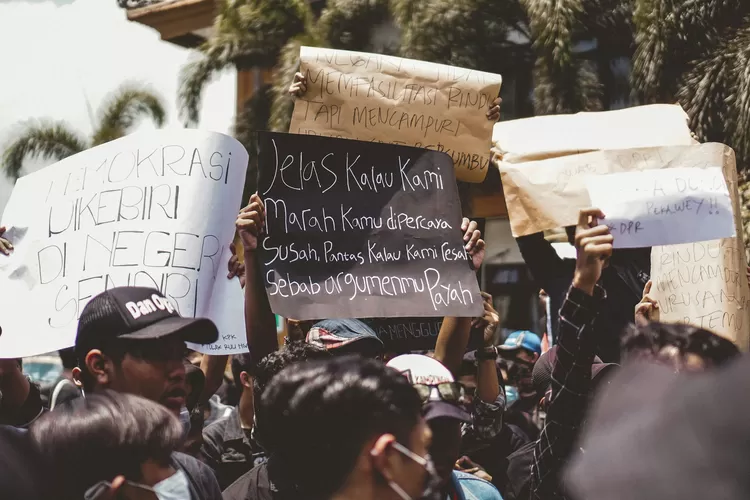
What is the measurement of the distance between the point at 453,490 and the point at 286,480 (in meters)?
0.90

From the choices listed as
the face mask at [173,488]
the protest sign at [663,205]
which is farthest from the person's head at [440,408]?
the protest sign at [663,205]

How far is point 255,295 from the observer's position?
304 cm

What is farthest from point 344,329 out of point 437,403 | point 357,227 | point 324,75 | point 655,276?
point 655,276

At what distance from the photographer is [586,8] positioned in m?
11.3

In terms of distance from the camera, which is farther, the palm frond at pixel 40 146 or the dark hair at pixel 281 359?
the palm frond at pixel 40 146

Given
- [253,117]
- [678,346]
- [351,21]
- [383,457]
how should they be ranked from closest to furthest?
1. [383,457]
2. [678,346]
3. [351,21]
4. [253,117]

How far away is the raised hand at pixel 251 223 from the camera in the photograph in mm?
3039

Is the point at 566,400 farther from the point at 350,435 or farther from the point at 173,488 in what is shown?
the point at 173,488

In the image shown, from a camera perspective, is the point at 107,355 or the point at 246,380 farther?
the point at 246,380

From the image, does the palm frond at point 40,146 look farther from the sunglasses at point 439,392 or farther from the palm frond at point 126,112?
the sunglasses at point 439,392

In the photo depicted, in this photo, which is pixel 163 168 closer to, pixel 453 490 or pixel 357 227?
pixel 357 227

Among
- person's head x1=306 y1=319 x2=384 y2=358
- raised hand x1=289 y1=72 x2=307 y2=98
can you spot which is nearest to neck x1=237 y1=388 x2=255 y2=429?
person's head x1=306 y1=319 x2=384 y2=358

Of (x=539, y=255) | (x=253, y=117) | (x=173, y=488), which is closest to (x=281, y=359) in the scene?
(x=173, y=488)

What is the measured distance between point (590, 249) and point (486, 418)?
1.06m
